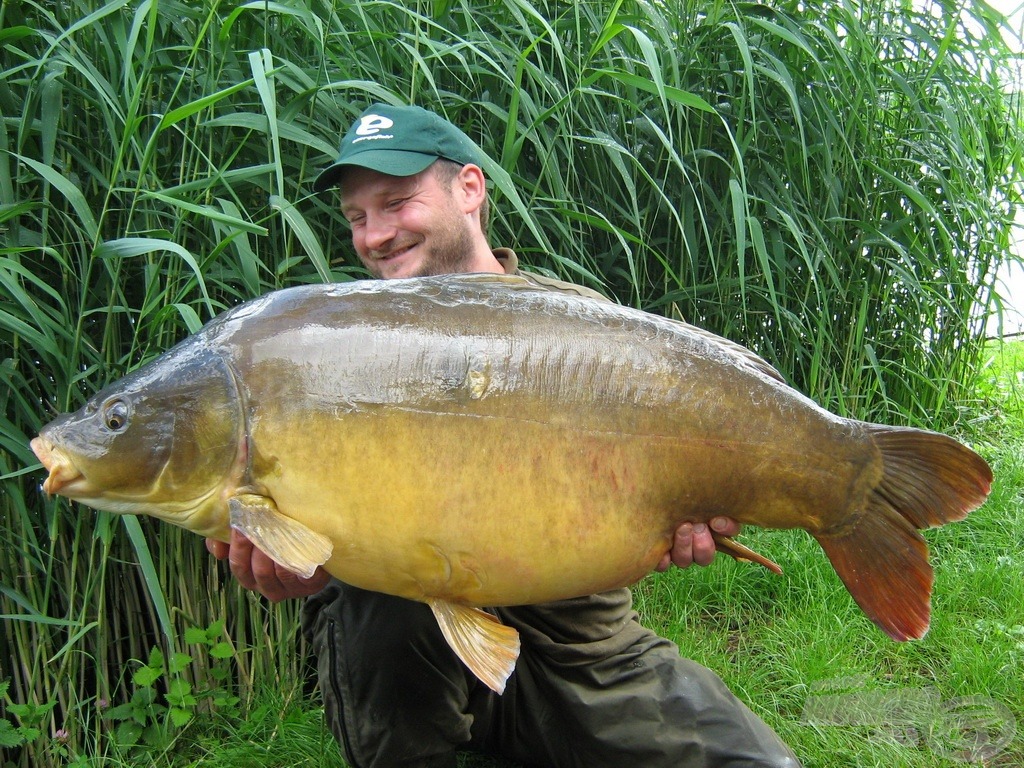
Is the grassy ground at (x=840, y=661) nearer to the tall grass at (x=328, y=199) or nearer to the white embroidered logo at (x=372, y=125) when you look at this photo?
the tall grass at (x=328, y=199)

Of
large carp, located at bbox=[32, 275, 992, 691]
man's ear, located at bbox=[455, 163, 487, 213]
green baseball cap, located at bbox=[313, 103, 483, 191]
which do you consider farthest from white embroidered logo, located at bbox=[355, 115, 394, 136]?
large carp, located at bbox=[32, 275, 992, 691]

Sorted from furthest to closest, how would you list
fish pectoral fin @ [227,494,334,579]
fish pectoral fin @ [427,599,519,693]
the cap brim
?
1. the cap brim
2. fish pectoral fin @ [427,599,519,693]
3. fish pectoral fin @ [227,494,334,579]

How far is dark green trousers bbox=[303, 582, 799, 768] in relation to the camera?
1.96 metres

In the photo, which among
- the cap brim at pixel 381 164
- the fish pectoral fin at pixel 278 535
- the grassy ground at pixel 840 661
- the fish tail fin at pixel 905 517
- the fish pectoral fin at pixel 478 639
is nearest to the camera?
the fish pectoral fin at pixel 278 535

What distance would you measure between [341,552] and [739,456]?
63 centimetres

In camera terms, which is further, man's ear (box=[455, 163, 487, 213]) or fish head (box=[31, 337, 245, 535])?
man's ear (box=[455, 163, 487, 213])

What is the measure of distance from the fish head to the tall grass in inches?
15.5

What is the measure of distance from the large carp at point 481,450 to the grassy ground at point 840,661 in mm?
721

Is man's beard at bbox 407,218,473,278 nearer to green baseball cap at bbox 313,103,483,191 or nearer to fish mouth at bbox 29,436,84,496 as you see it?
green baseball cap at bbox 313,103,483,191

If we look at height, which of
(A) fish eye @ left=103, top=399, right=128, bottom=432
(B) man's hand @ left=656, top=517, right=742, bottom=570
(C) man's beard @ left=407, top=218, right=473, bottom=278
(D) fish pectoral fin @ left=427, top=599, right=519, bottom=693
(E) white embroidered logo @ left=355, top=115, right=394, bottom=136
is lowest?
(D) fish pectoral fin @ left=427, top=599, right=519, bottom=693

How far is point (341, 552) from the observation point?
1486 mm

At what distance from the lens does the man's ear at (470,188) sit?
7.59 ft

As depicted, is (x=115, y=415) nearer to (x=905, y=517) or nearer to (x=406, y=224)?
(x=406, y=224)

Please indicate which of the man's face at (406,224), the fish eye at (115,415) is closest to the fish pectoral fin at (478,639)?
the fish eye at (115,415)
